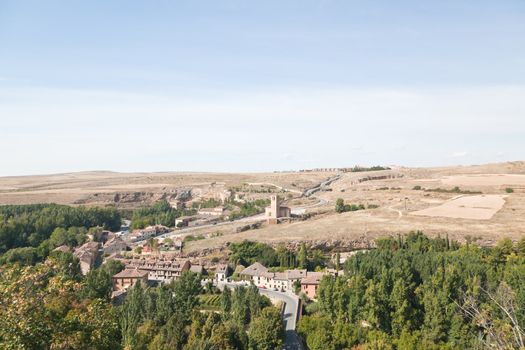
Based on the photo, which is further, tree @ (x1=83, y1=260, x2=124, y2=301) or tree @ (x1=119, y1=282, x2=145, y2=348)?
tree @ (x1=83, y1=260, x2=124, y2=301)

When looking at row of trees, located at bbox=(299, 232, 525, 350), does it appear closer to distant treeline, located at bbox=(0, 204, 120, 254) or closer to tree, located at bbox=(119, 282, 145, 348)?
tree, located at bbox=(119, 282, 145, 348)

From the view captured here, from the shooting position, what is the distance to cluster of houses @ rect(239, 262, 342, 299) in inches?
1965

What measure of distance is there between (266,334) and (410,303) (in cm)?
1406

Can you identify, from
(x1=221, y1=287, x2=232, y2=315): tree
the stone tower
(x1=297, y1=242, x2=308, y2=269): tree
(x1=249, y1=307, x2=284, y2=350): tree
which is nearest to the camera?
Answer: (x1=249, y1=307, x2=284, y2=350): tree

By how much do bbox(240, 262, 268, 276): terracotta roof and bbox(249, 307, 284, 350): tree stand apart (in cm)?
1902

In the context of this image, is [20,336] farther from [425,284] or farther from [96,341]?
[425,284]

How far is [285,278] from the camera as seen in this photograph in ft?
174

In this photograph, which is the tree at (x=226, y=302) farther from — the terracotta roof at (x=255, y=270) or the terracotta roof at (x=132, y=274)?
the terracotta roof at (x=132, y=274)

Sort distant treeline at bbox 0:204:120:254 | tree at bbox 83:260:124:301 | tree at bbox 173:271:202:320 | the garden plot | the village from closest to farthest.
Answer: tree at bbox 173:271:202:320 → tree at bbox 83:260:124:301 → the village → the garden plot → distant treeline at bbox 0:204:120:254

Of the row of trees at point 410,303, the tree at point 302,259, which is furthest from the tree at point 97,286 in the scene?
the tree at point 302,259

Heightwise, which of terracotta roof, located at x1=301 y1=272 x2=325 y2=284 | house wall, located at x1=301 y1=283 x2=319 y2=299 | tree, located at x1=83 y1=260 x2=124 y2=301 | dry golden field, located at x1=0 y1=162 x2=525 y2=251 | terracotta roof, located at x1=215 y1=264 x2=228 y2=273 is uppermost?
dry golden field, located at x1=0 y1=162 x2=525 y2=251

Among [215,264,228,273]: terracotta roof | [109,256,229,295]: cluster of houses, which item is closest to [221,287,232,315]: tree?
[109,256,229,295]: cluster of houses

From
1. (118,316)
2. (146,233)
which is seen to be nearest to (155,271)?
(118,316)

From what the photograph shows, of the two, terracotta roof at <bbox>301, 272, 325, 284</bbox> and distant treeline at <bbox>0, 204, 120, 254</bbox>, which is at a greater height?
distant treeline at <bbox>0, 204, 120, 254</bbox>
